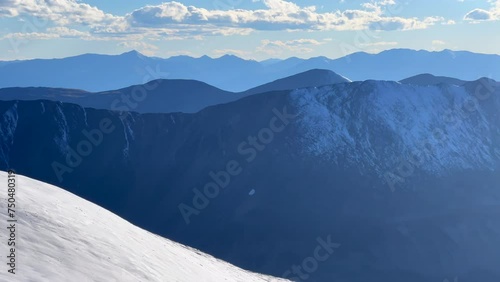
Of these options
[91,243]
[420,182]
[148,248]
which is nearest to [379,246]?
[420,182]

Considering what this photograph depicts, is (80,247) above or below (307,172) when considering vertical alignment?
above

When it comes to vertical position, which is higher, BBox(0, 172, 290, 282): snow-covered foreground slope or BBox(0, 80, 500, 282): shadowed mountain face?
BBox(0, 172, 290, 282): snow-covered foreground slope

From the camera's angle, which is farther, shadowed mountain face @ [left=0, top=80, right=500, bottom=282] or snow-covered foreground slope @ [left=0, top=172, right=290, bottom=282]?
shadowed mountain face @ [left=0, top=80, right=500, bottom=282]

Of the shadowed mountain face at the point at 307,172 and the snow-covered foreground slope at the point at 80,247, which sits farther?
the shadowed mountain face at the point at 307,172

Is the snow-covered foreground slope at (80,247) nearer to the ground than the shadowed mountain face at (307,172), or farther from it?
farther from it
